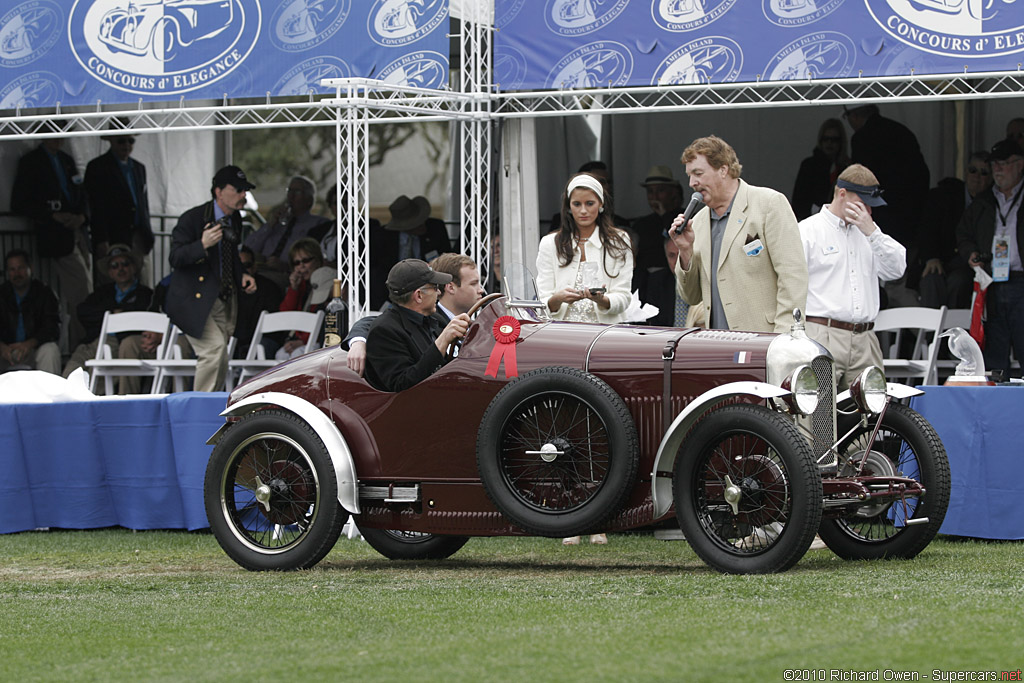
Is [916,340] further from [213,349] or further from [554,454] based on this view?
[554,454]

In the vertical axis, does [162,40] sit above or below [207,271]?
above

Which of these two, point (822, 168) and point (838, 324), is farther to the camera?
point (822, 168)

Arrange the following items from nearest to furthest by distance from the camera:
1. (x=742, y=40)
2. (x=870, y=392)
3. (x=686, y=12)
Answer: (x=870, y=392) < (x=742, y=40) < (x=686, y=12)

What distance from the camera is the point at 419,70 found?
9992mm

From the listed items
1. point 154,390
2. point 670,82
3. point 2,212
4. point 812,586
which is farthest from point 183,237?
point 812,586

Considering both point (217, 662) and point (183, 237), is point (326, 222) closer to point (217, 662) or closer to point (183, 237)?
point (183, 237)

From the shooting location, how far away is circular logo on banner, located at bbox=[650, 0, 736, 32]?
9477mm

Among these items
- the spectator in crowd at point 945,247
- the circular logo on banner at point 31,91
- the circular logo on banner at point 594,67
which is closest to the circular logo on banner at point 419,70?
the circular logo on banner at point 594,67

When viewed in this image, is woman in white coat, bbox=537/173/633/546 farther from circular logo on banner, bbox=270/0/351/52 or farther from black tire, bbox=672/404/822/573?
circular logo on banner, bbox=270/0/351/52

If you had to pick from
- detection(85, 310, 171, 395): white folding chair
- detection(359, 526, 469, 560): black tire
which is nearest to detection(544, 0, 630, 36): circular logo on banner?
detection(359, 526, 469, 560): black tire

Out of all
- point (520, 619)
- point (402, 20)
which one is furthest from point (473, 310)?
point (402, 20)

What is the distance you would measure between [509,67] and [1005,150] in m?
3.70

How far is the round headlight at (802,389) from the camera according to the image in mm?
6098

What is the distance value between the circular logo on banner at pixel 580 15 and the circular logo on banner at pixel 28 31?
387 centimetres
